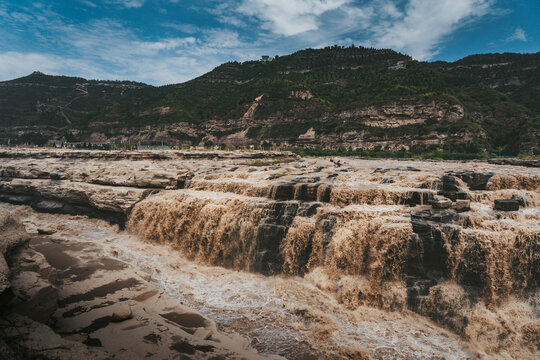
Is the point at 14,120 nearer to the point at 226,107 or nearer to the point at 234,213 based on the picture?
the point at 226,107

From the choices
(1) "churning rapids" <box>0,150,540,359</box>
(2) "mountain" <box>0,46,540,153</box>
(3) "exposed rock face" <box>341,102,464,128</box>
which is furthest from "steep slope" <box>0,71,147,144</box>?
(3) "exposed rock face" <box>341,102,464,128</box>

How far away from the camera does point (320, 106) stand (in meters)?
60.5

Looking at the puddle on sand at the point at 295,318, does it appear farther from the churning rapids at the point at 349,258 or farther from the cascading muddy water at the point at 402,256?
the cascading muddy water at the point at 402,256

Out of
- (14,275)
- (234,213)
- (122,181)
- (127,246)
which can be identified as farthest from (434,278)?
(122,181)

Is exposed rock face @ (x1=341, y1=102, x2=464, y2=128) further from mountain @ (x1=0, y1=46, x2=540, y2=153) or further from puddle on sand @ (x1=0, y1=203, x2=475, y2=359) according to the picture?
puddle on sand @ (x1=0, y1=203, x2=475, y2=359)

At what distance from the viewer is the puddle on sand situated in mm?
6023

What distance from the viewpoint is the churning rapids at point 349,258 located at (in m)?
6.47

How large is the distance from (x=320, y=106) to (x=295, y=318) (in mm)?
57761

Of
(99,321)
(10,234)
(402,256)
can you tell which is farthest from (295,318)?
(10,234)

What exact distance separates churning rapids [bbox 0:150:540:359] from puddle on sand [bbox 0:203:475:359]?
4cm

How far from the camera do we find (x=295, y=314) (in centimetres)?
727

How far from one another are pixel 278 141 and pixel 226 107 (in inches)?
905

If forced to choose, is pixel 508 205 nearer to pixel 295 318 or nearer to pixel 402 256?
pixel 402 256

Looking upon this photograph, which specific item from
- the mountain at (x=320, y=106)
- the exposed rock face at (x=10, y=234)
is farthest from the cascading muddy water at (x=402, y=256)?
the mountain at (x=320, y=106)
